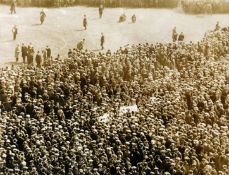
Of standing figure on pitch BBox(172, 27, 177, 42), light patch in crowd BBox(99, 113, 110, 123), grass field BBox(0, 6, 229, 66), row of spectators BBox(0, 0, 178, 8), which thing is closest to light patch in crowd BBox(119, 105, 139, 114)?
light patch in crowd BBox(99, 113, 110, 123)

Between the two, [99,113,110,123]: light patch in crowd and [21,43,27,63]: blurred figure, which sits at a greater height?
[21,43,27,63]: blurred figure

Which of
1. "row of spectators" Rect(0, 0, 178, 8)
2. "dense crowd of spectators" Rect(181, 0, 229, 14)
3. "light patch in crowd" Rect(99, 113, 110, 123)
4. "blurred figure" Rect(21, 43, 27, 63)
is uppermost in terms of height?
"row of spectators" Rect(0, 0, 178, 8)

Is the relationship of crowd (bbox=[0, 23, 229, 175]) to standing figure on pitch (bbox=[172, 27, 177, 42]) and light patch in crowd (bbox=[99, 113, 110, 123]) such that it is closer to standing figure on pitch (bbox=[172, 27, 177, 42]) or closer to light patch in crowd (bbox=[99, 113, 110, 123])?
light patch in crowd (bbox=[99, 113, 110, 123])

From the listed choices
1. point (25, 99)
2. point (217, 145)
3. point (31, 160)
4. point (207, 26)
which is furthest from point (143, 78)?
point (207, 26)

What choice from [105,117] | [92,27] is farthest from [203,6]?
[105,117]

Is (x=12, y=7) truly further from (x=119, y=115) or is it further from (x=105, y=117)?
(x=119, y=115)

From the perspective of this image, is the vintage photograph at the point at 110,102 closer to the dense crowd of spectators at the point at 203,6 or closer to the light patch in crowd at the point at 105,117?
the light patch in crowd at the point at 105,117

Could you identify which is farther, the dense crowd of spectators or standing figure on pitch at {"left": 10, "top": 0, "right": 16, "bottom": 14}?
the dense crowd of spectators
